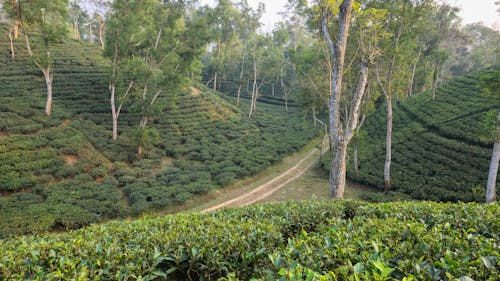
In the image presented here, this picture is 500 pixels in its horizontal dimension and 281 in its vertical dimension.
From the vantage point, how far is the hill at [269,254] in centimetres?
231

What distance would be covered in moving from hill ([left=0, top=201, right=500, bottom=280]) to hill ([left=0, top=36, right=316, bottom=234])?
766cm

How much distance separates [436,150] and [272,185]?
9595 mm

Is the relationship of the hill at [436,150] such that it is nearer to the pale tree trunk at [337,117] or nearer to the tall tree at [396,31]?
the tall tree at [396,31]

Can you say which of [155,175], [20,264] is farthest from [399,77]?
[20,264]

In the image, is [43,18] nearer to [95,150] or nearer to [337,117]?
[95,150]

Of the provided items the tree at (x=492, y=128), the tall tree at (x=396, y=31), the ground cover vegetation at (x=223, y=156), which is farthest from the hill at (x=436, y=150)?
the tall tree at (x=396, y=31)

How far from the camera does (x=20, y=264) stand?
2.82 meters

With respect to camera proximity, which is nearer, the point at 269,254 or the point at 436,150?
the point at 269,254

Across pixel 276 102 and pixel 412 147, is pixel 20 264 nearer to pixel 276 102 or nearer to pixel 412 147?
pixel 412 147

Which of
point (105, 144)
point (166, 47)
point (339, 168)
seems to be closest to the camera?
point (339, 168)

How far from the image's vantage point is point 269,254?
2.55 metres

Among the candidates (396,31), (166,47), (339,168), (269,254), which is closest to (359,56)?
(396,31)

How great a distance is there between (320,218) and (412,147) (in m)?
Answer: 14.2

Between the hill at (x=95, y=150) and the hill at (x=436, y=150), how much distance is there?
6353mm
